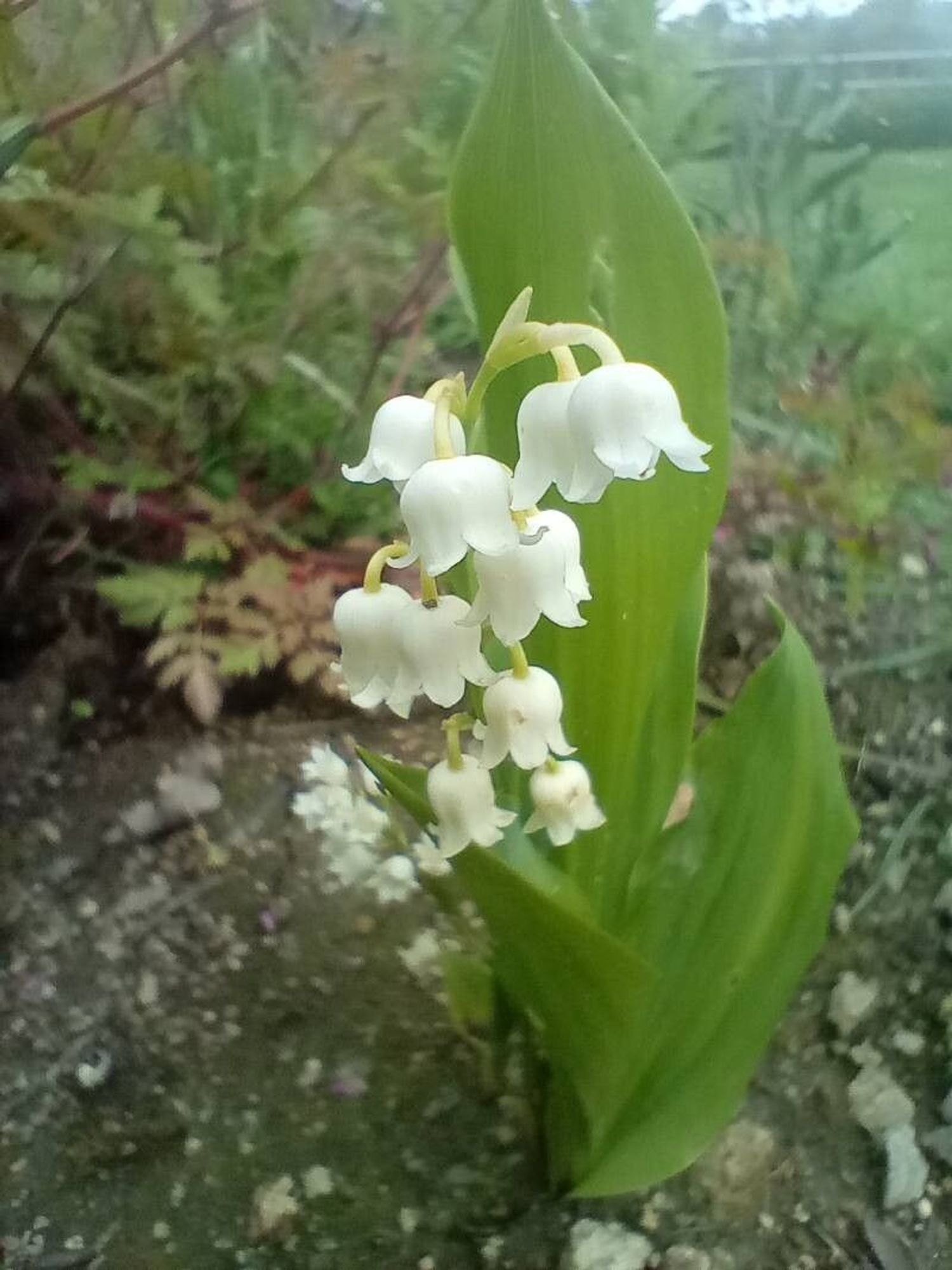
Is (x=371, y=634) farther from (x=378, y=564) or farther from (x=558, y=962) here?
(x=558, y=962)

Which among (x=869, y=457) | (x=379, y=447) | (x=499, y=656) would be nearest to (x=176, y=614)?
(x=499, y=656)

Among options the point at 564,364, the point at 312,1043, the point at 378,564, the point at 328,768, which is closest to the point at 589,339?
the point at 564,364

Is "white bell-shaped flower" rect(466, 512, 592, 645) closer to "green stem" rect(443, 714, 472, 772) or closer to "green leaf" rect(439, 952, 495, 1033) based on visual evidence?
"green stem" rect(443, 714, 472, 772)

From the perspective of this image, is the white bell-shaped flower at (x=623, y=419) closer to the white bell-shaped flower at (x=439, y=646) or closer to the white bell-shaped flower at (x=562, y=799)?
the white bell-shaped flower at (x=439, y=646)

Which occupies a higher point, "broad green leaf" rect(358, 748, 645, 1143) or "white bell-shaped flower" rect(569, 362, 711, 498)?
"white bell-shaped flower" rect(569, 362, 711, 498)

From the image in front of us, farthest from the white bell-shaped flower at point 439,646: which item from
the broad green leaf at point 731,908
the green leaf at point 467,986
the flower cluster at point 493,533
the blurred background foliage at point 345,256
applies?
the blurred background foliage at point 345,256

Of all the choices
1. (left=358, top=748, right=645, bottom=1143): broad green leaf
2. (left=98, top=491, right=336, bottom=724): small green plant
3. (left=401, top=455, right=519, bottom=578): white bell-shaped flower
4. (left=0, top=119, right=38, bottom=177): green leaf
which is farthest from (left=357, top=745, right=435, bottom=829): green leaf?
(left=0, top=119, right=38, bottom=177): green leaf

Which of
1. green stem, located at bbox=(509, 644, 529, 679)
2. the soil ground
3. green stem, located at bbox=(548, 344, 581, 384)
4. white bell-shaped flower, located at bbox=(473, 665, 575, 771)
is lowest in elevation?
the soil ground

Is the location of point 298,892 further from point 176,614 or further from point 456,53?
point 456,53
